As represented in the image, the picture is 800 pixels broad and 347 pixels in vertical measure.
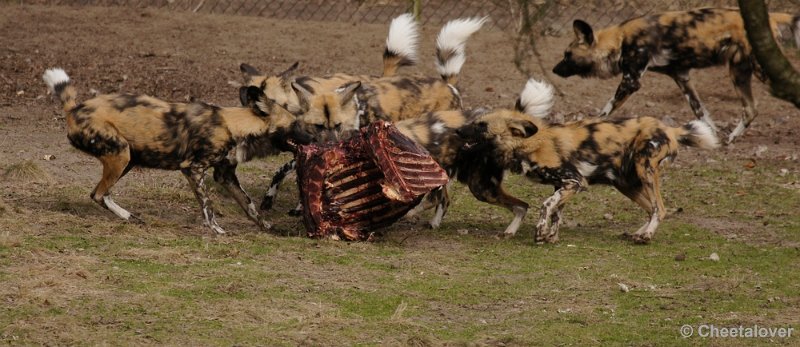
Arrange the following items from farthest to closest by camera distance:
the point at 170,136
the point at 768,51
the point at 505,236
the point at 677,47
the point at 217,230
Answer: the point at 677,47 → the point at 505,236 → the point at 170,136 → the point at 217,230 → the point at 768,51

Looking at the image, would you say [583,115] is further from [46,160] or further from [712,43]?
[46,160]

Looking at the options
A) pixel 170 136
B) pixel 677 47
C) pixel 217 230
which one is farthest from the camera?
pixel 677 47

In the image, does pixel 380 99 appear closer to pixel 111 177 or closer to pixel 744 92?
pixel 111 177

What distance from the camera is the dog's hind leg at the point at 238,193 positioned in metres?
6.90

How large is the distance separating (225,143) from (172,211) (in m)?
0.63

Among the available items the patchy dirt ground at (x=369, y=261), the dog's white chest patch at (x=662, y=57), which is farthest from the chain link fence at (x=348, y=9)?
the dog's white chest patch at (x=662, y=57)

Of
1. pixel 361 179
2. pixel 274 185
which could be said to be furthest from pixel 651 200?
pixel 274 185

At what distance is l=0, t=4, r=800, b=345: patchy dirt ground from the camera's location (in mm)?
4676

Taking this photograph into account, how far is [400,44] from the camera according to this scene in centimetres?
789

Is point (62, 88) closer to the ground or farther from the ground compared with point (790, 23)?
farther from the ground

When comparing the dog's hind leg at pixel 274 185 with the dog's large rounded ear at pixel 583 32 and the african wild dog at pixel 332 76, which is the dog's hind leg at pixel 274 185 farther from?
the dog's large rounded ear at pixel 583 32

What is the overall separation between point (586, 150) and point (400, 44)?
5.17 ft

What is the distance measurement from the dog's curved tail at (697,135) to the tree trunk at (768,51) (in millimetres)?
4044

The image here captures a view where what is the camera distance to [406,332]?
4.64 m
